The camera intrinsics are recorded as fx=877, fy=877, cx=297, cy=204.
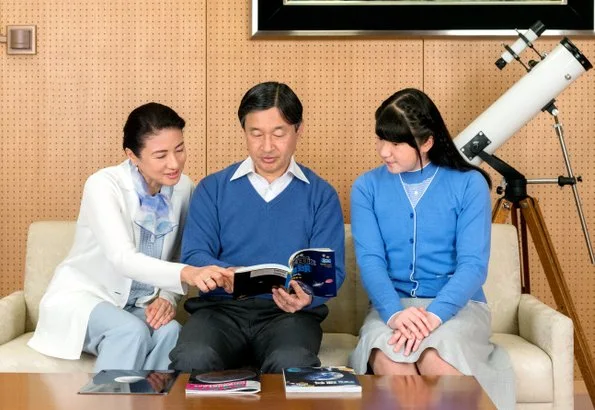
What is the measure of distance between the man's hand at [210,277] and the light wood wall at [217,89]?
1.37 m

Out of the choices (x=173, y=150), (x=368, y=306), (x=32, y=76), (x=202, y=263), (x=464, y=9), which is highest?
(x=464, y=9)

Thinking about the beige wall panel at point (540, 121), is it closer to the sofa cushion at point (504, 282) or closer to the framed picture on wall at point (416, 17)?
the framed picture on wall at point (416, 17)

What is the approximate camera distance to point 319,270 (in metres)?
2.37

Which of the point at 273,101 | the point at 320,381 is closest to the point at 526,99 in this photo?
the point at 273,101

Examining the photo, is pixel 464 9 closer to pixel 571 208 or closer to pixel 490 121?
pixel 490 121

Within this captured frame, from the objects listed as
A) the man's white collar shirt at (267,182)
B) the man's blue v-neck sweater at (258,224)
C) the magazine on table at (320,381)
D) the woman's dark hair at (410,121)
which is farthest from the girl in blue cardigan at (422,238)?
the magazine on table at (320,381)

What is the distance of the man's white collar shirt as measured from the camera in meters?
2.79

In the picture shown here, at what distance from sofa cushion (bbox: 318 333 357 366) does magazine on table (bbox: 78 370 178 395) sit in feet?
2.32

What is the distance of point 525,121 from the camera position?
3270mm

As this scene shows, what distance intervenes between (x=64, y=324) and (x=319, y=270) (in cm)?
82

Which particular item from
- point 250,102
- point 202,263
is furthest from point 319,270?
point 250,102

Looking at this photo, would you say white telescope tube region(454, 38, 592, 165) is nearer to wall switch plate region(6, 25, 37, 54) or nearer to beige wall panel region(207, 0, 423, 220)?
beige wall panel region(207, 0, 423, 220)

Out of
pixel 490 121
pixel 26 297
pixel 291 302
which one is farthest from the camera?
pixel 490 121

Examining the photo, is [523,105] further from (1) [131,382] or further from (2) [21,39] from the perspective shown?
(2) [21,39]
